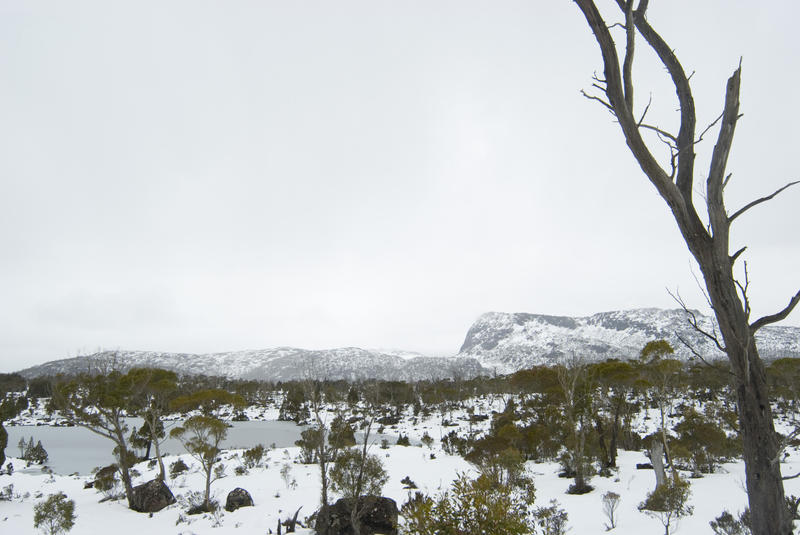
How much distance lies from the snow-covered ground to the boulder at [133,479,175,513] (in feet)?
1.51

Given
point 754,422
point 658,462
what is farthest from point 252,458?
point 754,422

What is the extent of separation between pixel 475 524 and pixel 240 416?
181 feet

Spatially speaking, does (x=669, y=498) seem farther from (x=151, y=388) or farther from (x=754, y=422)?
(x=151, y=388)

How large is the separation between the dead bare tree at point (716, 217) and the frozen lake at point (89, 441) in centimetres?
4111

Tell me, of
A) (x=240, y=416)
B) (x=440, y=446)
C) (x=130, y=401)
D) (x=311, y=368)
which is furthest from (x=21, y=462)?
(x=440, y=446)

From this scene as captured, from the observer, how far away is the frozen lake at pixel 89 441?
34531 millimetres

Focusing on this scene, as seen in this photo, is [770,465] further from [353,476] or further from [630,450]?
[630,450]

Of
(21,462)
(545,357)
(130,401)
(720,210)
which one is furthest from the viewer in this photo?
(545,357)

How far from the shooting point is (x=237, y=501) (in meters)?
17.9

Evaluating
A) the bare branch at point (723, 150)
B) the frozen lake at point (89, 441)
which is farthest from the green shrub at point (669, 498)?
the frozen lake at point (89, 441)

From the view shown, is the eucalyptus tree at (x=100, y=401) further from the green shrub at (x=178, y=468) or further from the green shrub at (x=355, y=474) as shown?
the green shrub at (x=355, y=474)

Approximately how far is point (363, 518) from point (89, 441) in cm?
4844

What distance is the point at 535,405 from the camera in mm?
28172

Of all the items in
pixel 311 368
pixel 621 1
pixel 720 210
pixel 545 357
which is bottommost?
pixel 545 357
